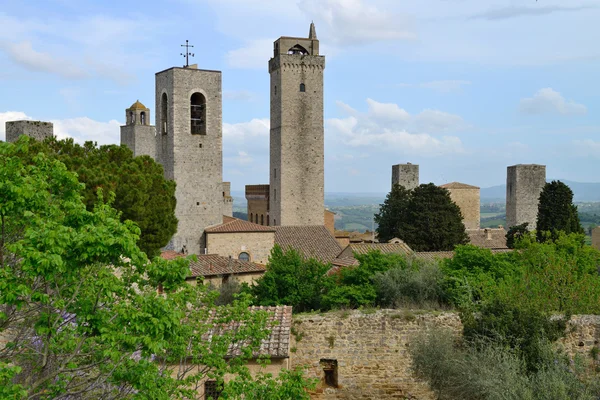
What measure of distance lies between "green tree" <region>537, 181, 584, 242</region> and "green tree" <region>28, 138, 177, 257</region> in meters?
23.0

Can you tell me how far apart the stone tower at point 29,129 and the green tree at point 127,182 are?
4.10 feet

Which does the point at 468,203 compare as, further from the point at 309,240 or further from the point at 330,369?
the point at 330,369

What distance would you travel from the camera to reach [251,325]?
8336 millimetres

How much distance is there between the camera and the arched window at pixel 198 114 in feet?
114

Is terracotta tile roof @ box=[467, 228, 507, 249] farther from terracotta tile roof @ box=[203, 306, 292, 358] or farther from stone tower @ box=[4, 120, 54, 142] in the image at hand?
terracotta tile roof @ box=[203, 306, 292, 358]

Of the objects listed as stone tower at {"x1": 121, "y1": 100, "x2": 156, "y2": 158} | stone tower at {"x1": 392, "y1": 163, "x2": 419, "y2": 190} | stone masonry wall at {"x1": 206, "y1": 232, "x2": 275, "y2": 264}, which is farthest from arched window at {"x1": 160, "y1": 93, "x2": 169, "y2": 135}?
stone tower at {"x1": 392, "y1": 163, "x2": 419, "y2": 190}

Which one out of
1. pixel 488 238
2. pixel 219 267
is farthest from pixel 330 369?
pixel 488 238

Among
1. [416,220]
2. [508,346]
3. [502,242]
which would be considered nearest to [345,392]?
[508,346]

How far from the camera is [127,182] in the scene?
60.6ft

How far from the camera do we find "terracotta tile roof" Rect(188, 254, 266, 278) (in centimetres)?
2494

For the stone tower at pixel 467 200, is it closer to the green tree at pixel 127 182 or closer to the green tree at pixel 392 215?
the green tree at pixel 392 215

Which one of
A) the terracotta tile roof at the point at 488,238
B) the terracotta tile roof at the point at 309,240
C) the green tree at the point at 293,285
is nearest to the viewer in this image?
the green tree at the point at 293,285

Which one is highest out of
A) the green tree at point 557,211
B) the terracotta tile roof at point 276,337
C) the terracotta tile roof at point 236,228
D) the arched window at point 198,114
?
the arched window at point 198,114

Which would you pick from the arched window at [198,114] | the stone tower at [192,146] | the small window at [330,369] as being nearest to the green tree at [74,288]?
the small window at [330,369]
